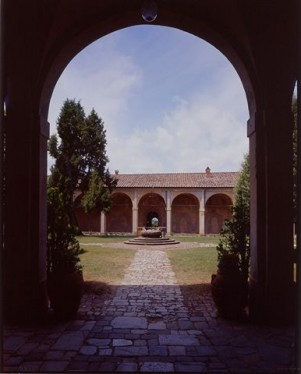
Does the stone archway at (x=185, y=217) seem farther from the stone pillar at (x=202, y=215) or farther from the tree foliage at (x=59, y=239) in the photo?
the tree foliage at (x=59, y=239)

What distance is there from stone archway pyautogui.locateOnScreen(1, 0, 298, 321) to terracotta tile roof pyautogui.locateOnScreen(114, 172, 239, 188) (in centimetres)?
3131

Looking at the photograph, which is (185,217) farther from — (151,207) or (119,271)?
(119,271)

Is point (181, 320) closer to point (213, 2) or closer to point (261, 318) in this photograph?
point (261, 318)

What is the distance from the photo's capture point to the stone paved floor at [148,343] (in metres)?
4.12

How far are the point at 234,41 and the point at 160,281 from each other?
267 inches

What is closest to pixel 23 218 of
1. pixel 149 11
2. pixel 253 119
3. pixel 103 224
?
pixel 149 11

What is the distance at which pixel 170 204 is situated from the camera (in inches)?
1455

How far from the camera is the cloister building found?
36875 millimetres

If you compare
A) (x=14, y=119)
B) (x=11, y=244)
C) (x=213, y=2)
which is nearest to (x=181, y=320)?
(x=11, y=244)

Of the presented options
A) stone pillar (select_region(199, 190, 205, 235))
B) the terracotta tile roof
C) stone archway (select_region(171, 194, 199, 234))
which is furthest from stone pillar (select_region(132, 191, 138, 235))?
stone pillar (select_region(199, 190, 205, 235))

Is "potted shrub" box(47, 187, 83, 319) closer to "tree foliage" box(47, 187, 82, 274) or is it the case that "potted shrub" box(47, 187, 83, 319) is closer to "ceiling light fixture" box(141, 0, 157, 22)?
"tree foliage" box(47, 187, 82, 274)

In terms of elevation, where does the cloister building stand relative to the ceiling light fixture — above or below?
below

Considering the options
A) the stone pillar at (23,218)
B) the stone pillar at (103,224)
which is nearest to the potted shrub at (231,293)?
the stone pillar at (23,218)

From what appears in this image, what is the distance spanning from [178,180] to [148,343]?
111 feet
